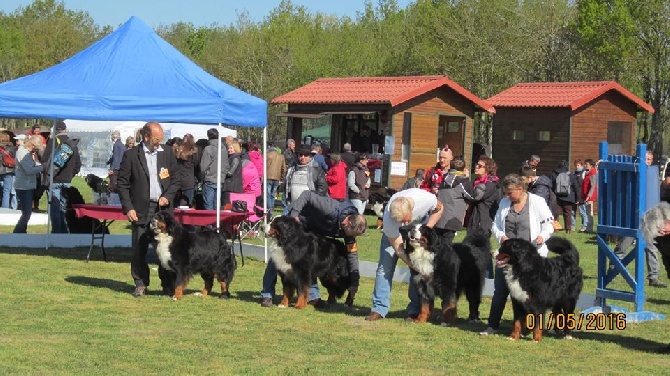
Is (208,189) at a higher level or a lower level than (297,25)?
lower

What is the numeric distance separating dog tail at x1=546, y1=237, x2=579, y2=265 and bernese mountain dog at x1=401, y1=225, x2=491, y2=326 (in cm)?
87

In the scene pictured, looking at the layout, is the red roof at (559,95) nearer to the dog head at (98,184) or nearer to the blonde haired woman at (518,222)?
the dog head at (98,184)

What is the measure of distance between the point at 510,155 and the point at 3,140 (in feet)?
54.1

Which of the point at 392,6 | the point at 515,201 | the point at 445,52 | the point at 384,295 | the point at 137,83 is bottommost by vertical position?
the point at 384,295

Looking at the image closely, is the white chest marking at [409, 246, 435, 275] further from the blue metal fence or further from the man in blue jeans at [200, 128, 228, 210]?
the man in blue jeans at [200, 128, 228, 210]

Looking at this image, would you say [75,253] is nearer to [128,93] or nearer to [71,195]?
[71,195]

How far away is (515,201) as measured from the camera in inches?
388

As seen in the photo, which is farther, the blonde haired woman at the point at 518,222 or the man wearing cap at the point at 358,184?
the man wearing cap at the point at 358,184

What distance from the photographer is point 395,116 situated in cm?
3084

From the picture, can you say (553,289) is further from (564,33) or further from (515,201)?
(564,33)

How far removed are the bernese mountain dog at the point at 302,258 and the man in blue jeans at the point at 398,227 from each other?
2.33ft

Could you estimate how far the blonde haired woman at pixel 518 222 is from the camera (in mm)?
9773

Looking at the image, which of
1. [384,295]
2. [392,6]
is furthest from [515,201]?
[392,6]
